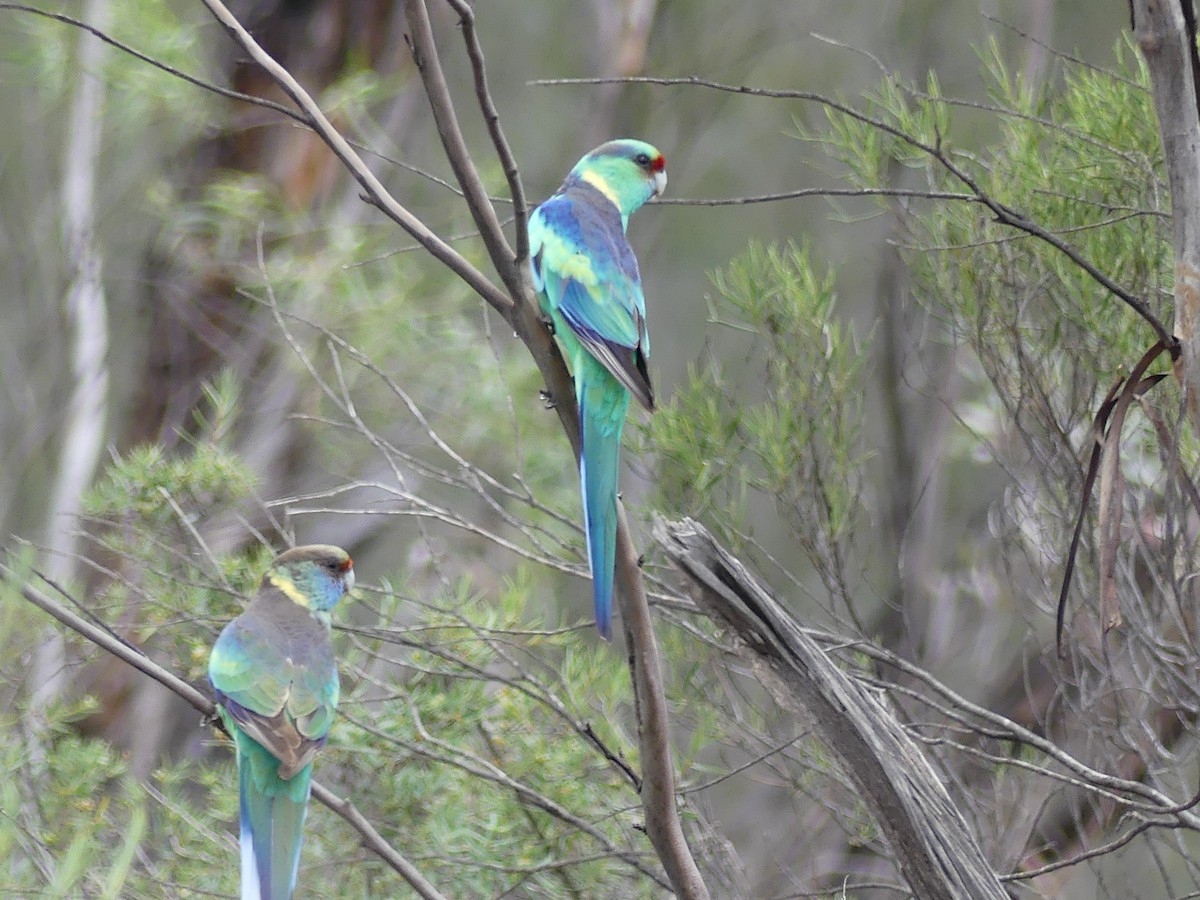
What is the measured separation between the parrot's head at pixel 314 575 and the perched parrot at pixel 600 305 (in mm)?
789

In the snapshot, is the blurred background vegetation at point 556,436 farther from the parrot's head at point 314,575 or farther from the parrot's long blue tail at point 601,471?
the parrot's long blue tail at point 601,471

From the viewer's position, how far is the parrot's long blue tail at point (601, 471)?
1972 mm

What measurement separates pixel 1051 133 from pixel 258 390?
12.2 feet

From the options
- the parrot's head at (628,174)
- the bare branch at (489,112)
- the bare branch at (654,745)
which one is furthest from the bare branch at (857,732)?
the parrot's head at (628,174)

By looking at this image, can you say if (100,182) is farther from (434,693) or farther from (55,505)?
(434,693)

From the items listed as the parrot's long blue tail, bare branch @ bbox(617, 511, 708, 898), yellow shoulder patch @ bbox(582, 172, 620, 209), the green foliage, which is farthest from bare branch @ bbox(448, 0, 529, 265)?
the green foliage

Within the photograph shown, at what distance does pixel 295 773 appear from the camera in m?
2.38

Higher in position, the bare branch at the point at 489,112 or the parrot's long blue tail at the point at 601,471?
the bare branch at the point at 489,112

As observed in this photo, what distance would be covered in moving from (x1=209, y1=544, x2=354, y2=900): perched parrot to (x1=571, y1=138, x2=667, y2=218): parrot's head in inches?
41.3

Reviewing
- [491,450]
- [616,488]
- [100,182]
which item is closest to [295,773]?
[616,488]

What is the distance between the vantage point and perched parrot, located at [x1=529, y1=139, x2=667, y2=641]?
2070 mm

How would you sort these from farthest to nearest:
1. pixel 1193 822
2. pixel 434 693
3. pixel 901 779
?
pixel 434 693
pixel 1193 822
pixel 901 779

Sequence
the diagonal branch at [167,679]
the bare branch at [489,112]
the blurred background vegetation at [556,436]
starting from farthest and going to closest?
the blurred background vegetation at [556,436] < the diagonal branch at [167,679] < the bare branch at [489,112]

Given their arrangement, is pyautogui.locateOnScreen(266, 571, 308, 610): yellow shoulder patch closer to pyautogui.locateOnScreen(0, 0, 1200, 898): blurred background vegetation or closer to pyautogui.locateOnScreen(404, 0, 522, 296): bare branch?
pyautogui.locateOnScreen(0, 0, 1200, 898): blurred background vegetation
